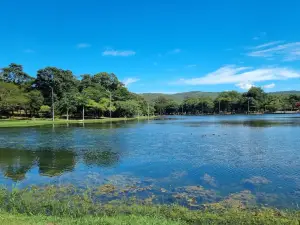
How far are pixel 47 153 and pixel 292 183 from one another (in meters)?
19.0

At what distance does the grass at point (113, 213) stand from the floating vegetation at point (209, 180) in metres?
3.03

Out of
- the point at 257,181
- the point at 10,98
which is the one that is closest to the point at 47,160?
the point at 257,181

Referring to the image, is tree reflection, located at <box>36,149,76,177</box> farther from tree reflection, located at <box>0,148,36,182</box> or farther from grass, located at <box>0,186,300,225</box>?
grass, located at <box>0,186,300,225</box>

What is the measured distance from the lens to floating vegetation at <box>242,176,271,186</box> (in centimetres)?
1304

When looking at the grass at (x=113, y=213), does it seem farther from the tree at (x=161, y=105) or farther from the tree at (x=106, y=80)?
the tree at (x=161, y=105)


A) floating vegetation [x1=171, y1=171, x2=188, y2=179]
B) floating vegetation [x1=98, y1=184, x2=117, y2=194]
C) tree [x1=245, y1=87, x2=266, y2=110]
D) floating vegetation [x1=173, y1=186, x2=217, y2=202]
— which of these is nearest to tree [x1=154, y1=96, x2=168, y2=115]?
tree [x1=245, y1=87, x2=266, y2=110]

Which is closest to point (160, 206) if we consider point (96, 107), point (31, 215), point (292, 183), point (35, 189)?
point (31, 215)

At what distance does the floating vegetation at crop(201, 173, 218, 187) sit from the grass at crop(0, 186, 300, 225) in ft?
9.95

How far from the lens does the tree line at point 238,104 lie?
153 meters

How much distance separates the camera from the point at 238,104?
168m

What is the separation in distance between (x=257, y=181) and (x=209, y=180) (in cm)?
246

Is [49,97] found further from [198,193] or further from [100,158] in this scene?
[198,193]

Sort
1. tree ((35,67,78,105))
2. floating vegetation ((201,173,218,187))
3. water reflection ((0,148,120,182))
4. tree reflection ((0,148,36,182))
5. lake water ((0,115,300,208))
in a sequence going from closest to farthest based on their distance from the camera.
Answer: lake water ((0,115,300,208)) → floating vegetation ((201,173,218,187)) → tree reflection ((0,148,36,182)) → water reflection ((0,148,120,182)) → tree ((35,67,78,105))

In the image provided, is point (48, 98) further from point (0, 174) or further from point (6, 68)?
point (0, 174)
